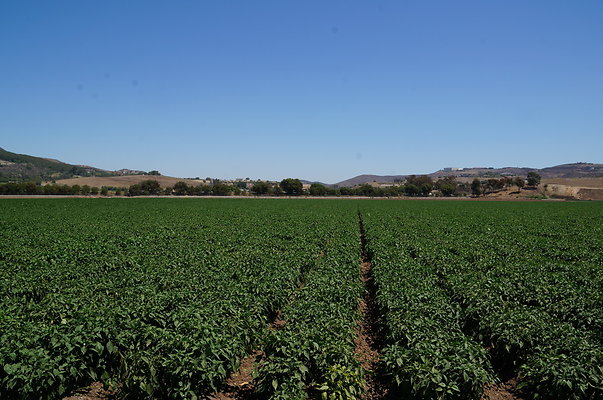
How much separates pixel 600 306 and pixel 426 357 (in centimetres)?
737

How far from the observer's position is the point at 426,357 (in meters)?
7.15

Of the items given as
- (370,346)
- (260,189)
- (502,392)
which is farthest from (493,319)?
(260,189)

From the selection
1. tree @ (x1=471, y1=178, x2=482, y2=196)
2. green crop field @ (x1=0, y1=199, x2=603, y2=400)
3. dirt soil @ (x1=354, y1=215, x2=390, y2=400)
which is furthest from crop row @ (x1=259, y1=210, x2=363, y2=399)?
tree @ (x1=471, y1=178, x2=482, y2=196)

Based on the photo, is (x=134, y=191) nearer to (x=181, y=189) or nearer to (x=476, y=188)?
(x=181, y=189)

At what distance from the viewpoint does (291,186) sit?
516 feet

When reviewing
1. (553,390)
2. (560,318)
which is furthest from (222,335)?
(560,318)

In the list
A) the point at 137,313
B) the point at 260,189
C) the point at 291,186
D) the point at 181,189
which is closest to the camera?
the point at 137,313

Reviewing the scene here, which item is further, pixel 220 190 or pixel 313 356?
pixel 220 190

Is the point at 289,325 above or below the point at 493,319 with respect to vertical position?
above

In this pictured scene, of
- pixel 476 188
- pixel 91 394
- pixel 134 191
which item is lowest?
pixel 91 394

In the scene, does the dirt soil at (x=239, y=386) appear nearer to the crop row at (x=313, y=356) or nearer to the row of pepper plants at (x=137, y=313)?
the row of pepper plants at (x=137, y=313)

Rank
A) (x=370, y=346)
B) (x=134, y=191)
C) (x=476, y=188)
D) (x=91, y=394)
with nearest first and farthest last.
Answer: (x=91, y=394) < (x=370, y=346) < (x=134, y=191) < (x=476, y=188)

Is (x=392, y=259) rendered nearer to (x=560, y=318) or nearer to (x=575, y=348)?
(x=560, y=318)

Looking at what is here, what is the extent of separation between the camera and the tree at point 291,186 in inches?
6191
